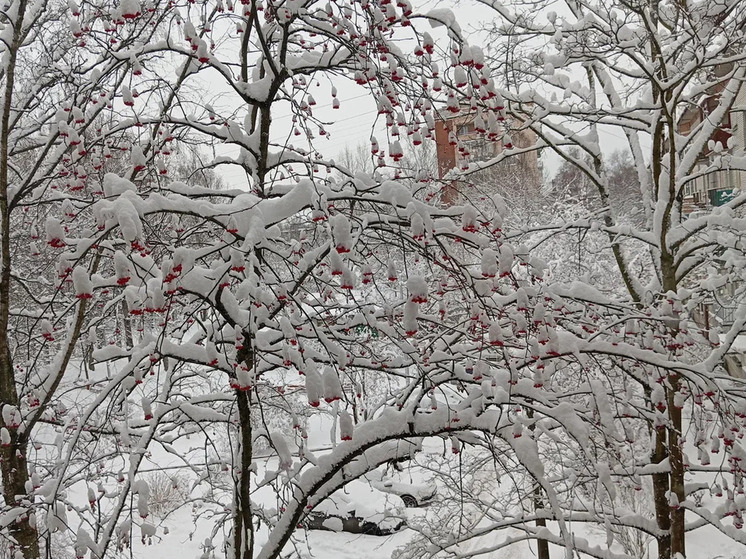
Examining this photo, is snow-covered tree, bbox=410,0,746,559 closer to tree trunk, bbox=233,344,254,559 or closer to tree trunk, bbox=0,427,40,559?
tree trunk, bbox=233,344,254,559

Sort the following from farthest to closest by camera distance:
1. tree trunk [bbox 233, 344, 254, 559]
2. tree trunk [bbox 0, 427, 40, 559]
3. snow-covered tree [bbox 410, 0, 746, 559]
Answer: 1. tree trunk [bbox 0, 427, 40, 559]
2. snow-covered tree [bbox 410, 0, 746, 559]
3. tree trunk [bbox 233, 344, 254, 559]

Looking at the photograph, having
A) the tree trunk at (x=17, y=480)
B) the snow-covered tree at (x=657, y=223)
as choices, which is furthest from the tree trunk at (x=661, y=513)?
the tree trunk at (x=17, y=480)

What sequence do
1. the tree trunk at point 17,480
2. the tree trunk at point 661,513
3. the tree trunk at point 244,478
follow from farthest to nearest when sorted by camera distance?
the tree trunk at point 661,513 < the tree trunk at point 17,480 < the tree trunk at point 244,478

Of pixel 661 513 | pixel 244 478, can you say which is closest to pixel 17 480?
pixel 244 478

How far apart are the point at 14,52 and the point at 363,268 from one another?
389 centimetres

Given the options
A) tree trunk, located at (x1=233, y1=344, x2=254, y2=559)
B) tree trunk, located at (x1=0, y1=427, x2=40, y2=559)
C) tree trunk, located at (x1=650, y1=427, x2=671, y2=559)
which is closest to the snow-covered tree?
tree trunk, located at (x1=650, y1=427, x2=671, y2=559)

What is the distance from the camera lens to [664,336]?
3.56 metres

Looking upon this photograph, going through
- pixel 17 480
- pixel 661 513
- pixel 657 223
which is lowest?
pixel 661 513

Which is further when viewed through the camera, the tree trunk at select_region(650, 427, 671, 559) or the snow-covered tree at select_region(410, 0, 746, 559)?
the tree trunk at select_region(650, 427, 671, 559)

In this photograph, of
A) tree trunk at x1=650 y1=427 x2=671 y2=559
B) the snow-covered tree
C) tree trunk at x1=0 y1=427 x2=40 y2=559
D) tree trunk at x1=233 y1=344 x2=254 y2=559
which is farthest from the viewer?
tree trunk at x1=650 y1=427 x2=671 y2=559

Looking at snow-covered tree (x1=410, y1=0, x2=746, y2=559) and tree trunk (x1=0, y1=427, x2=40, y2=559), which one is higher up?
snow-covered tree (x1=410, y1=0, x2=746, y2=559)

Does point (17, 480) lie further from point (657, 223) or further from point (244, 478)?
point (657, 223)

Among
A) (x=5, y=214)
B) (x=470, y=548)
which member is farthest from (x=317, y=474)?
(x=470, y=548)

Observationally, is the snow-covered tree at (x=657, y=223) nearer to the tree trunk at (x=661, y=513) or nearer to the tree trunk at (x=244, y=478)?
the tree trunk at (x=661, y=513)
